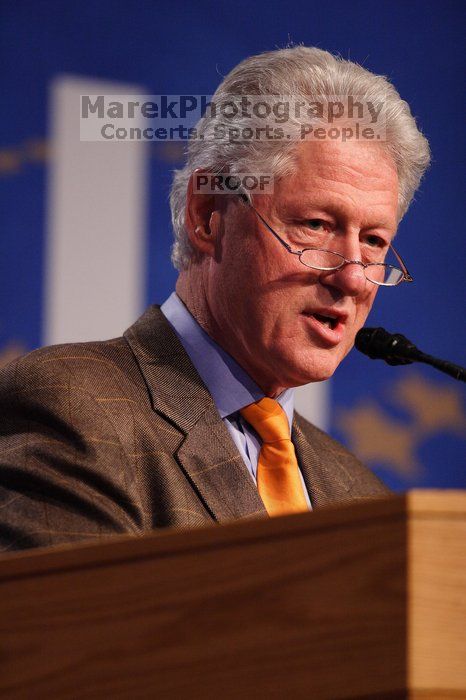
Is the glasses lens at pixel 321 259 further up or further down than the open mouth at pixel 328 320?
further up

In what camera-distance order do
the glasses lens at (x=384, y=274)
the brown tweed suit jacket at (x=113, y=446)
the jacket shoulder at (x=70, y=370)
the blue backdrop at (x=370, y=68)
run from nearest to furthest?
the brown tweed suit jacket at (x=113, y=446), the jacket shoulder at (x=70, y=370), the glasses lens at (x=384, y=274), the blue backdrop at (x=370, y=68)

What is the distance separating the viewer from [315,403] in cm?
269

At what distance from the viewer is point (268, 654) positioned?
985mm

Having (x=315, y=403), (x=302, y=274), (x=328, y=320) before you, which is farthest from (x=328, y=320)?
(x=315, y=403)

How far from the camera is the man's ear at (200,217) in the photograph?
2.04m

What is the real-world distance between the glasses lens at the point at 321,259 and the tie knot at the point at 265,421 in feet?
0.86

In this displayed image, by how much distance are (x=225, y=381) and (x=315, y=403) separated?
2.69 feet

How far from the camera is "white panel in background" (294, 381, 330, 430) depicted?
268 centimetres

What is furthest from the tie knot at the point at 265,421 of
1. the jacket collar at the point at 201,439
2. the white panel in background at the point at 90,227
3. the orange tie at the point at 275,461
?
the white panel in background at the point at 90,227

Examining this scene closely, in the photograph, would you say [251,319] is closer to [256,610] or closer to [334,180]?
[334,180]

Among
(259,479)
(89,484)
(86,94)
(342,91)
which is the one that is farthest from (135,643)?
(86,94)

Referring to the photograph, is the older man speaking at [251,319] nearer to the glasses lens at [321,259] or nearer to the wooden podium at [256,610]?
the glasses lens at [321,259]

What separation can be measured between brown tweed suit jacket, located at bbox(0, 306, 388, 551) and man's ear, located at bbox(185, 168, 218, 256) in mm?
180

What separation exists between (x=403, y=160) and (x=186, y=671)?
4.33ft
